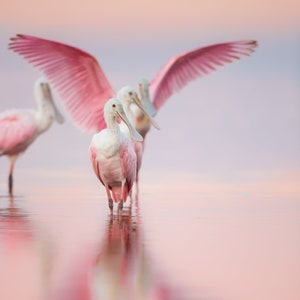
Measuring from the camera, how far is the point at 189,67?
33.5ft

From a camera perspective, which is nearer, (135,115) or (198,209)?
(198,209)

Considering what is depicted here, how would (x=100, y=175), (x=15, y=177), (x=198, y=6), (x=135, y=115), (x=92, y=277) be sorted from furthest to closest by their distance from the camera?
(x=198, y=6) → (x=15, y=177) → (x=135, y=115) → (x=100, y=175) → (x=92, y=277)

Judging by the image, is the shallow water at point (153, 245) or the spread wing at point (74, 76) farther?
the spread wing at point (74, 76)

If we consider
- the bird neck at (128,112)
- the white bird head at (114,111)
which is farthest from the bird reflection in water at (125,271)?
the bird neck at (128,112)

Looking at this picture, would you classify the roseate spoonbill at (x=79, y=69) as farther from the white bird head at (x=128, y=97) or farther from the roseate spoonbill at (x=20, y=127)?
the roseate spoonbill at (x=20, y=127)

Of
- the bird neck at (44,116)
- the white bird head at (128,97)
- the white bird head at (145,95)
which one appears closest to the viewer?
the white bird head at (128,97)

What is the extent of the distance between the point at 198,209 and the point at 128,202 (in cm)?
59

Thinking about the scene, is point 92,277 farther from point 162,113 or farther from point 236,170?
point 162,113

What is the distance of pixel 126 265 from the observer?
19.1 feet

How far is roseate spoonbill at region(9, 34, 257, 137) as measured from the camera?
9.28 m

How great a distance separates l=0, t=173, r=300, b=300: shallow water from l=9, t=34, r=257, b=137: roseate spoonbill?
1.85 feet

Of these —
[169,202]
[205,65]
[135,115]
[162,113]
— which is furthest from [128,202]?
[162,113]

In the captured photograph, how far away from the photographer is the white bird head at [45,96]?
10781 mm

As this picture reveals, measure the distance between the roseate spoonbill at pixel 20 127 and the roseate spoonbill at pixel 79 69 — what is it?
2.45ft
